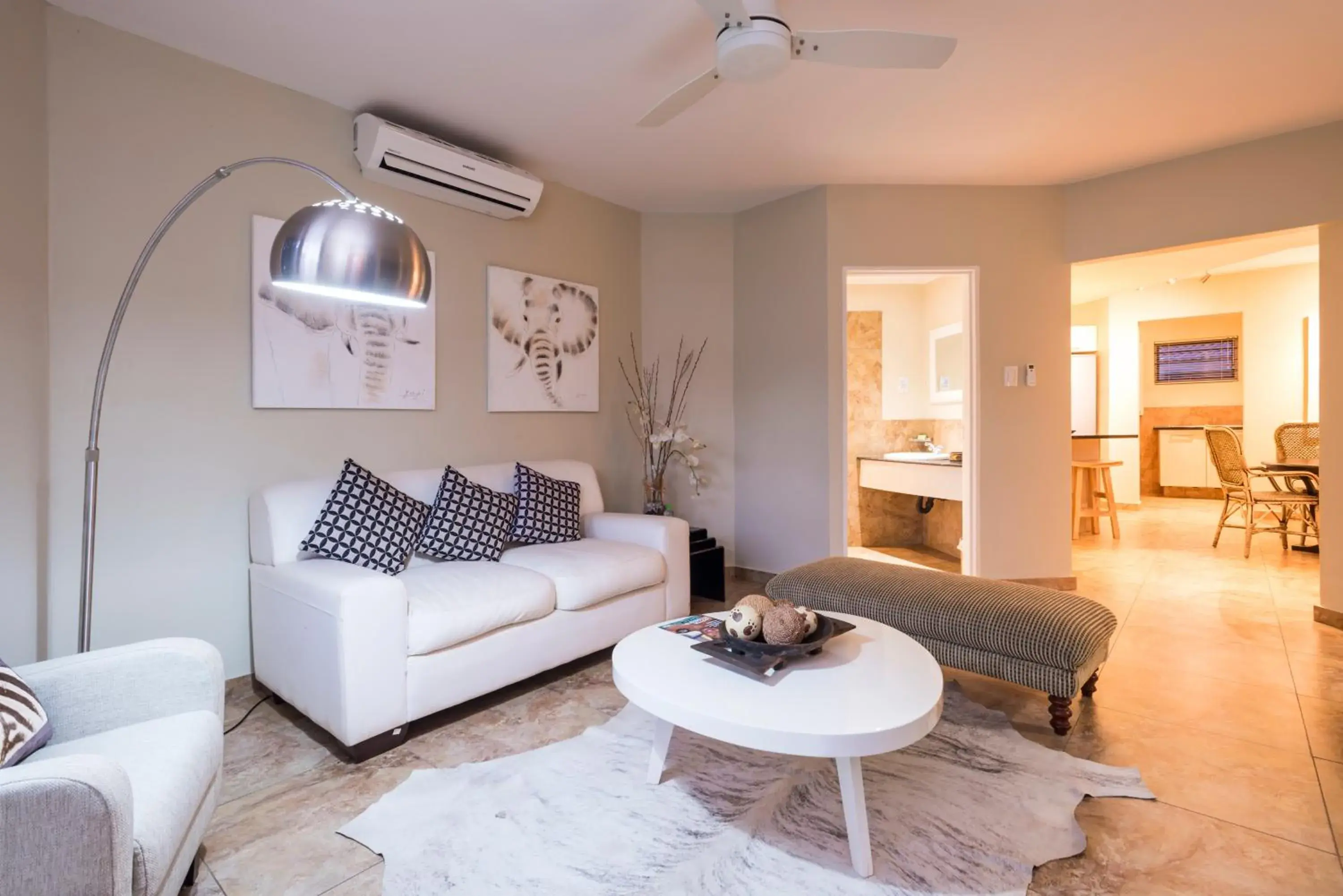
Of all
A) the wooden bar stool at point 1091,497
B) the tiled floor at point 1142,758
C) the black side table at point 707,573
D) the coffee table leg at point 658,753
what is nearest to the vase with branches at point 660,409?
the black side table at point 707,573

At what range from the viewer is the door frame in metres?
4.03

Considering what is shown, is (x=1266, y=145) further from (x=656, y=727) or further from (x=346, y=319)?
(x=346, y=319)

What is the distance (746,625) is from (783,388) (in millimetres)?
2705

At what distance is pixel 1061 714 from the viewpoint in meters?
2.19

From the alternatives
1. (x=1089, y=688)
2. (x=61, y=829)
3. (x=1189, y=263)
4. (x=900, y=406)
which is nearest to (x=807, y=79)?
(x=1089, y=688)

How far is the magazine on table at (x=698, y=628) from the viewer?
1.96m

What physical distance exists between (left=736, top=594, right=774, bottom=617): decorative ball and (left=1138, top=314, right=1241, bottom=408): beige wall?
301 inches

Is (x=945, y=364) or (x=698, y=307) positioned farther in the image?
(x=945, y=364)

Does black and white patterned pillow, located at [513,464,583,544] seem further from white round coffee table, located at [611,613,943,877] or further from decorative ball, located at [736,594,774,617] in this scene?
decorative ball, located at [736,594,774,617]

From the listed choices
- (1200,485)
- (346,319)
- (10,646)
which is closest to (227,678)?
(10,646)

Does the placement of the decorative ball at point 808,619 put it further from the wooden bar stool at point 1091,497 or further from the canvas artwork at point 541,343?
the wooden bar stool at point 1091,497

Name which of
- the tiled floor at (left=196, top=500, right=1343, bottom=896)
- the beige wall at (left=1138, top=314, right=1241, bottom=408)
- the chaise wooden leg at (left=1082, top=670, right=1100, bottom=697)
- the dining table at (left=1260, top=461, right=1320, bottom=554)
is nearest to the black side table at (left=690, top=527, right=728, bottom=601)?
the tiled floor at (left=196, top=500, right=1343, bottom=896)

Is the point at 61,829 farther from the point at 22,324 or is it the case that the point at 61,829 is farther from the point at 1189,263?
the point at 1189,263

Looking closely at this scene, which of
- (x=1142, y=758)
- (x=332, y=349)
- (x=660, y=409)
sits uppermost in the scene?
(x=332, y=349)
